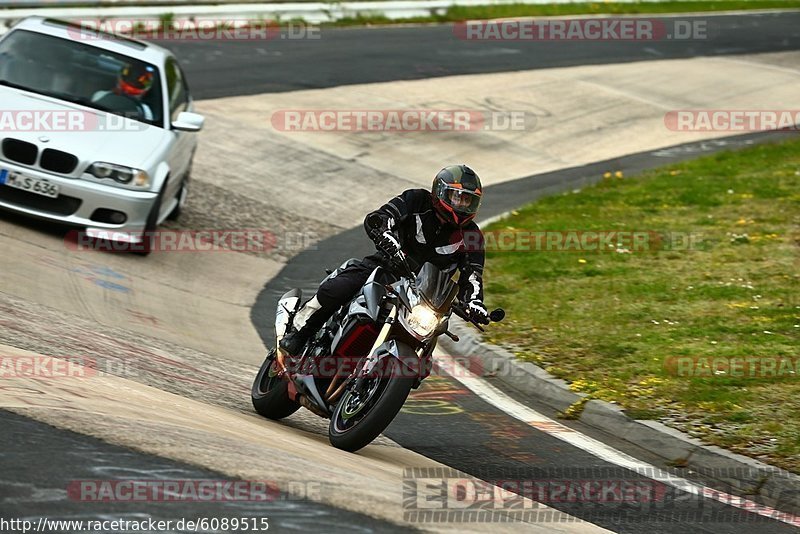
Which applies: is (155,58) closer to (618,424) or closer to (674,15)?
(618,424)

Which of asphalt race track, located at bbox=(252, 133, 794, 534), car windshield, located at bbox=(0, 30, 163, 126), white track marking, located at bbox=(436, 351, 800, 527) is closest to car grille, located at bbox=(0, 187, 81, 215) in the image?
car windshield, located at bbox=(0, 30, 163, 126)

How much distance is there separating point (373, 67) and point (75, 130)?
470 inches

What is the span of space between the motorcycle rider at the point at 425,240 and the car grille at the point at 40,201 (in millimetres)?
4574

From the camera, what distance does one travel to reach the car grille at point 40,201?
11.4 meters

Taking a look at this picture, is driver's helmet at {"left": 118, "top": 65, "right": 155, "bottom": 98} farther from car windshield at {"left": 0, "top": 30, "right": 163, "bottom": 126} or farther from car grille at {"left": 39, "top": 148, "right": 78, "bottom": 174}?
car grille at {"left": 39, "top": 148, "right": 78, "bottom": 174}

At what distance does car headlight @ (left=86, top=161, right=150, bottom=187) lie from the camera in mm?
11367

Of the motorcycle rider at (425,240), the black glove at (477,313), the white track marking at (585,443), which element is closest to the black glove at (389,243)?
the motorcycle rider at (425,240)

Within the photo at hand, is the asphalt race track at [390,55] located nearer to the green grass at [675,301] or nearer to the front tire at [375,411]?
the green grass at [675,301]

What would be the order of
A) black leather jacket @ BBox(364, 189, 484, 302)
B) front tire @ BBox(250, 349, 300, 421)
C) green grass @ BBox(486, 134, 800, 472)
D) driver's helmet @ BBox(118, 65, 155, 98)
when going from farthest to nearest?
driver's helmet @ BBox(118, 65, 155, 98) < green grass @ BBox(486, 134, 800, 472) < front tire @ BBox(250, 349, 300, 421) < black leather jacket @ BBox(364, 189, 484, 302)

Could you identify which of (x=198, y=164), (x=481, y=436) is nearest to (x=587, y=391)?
(x=481, y=436)

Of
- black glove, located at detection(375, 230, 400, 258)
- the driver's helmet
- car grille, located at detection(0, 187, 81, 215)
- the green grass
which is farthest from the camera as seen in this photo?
the driver's helmet

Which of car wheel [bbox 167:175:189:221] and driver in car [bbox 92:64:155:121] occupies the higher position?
driver in car [bbox 92:64:155:121]

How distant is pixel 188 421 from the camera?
6.34 metres

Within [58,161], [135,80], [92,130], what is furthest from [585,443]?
[135,80]
